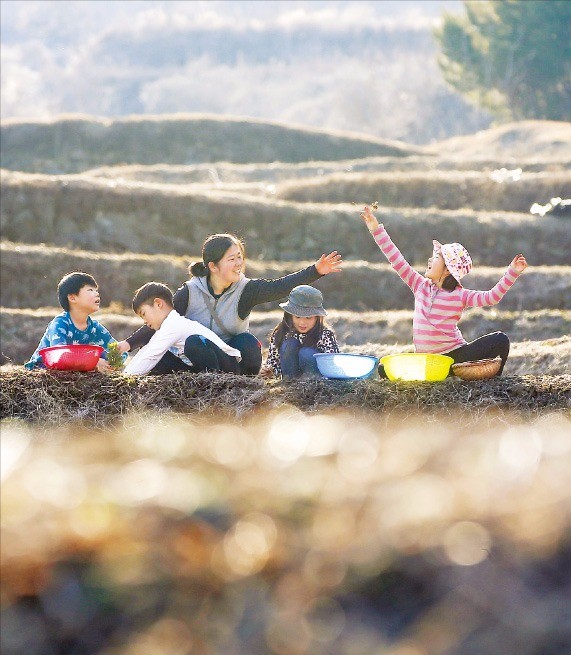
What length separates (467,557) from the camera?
261cm

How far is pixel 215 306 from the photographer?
30.2 ft

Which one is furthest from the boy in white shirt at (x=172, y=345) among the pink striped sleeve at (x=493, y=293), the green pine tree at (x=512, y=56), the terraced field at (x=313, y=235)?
the green pine tree at (x=512, y=56)

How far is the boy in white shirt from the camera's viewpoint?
845cm

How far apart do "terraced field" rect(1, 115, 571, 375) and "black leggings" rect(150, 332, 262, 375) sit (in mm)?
4486

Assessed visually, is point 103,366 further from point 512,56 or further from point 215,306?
point 512,56

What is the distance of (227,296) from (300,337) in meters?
0.68

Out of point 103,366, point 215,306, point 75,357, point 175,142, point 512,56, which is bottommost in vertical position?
point 175,142

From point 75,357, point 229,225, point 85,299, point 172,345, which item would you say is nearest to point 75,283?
point 85,299

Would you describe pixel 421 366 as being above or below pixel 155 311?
below

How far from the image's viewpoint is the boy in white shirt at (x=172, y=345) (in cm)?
845

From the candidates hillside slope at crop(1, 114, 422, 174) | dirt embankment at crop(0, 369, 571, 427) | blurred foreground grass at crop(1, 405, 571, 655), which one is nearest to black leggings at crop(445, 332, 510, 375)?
dirt embankment at crop(0, 369, 571, 427)

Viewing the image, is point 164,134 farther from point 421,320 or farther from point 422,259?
point 421,320

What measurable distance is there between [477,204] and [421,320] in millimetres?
25598

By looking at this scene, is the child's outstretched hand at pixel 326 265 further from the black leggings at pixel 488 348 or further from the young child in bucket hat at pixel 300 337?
the black leggings at pixel 488 348
